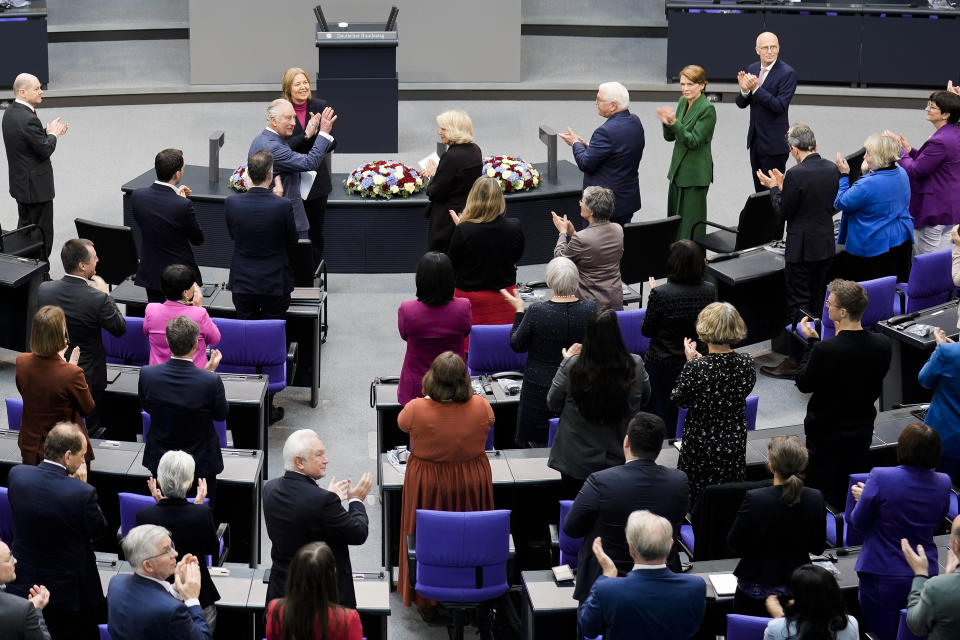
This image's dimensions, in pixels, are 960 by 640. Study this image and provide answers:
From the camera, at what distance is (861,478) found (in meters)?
5.88

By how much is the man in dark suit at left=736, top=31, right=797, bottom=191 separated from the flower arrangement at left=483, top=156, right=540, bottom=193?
1.77m

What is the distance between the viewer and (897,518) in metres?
5.15

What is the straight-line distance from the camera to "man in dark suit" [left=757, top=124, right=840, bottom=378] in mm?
8250

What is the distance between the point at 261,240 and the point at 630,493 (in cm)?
350

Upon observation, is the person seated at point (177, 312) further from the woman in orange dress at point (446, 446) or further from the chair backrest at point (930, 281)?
the chair backrest at point (930, 281)

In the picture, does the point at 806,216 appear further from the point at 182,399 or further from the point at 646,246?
the point at 182,399

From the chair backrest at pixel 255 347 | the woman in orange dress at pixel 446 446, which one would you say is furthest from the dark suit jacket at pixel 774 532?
the chair backrest at pixel 255 347

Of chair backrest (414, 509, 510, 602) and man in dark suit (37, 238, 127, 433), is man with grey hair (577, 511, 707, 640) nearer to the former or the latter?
chair backrest (414, 509, 510, 602)

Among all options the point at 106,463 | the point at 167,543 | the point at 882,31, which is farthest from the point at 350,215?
the point at 882,31

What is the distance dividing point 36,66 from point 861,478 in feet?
38.4

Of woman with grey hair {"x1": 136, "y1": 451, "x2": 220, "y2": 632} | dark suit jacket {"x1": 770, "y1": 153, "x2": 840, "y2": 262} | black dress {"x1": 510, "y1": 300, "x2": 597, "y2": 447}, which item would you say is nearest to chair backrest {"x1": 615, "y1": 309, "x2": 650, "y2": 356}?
black dress {"x1": 510, "y1": 300, "x2": 597, "y2": 447}

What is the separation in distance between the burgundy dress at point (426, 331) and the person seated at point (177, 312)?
1008 millimetres

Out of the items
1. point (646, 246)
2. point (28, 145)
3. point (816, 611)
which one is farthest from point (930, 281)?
point (28, 145)

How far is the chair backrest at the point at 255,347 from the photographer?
7.45m
